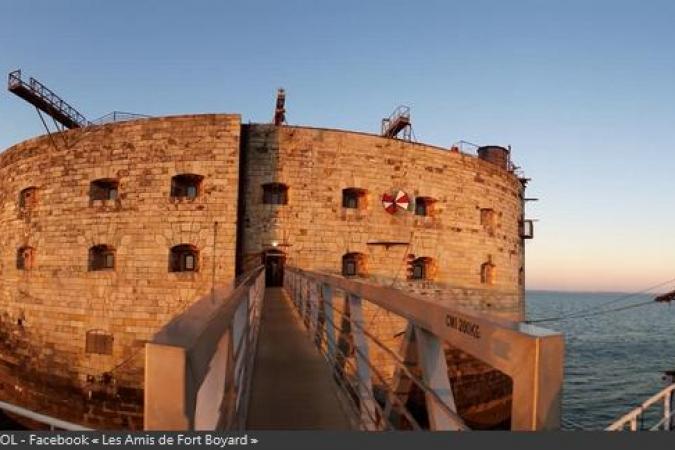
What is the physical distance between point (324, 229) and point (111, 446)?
36.8 ft

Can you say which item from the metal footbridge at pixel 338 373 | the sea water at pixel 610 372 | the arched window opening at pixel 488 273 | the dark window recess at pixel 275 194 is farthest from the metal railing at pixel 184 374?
the arched window opening at pixel 488 273

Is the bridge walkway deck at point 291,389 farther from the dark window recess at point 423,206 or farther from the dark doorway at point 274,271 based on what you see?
the dark window recess at point 423,206

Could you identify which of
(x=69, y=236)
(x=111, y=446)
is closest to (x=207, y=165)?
(x=69, y=236)

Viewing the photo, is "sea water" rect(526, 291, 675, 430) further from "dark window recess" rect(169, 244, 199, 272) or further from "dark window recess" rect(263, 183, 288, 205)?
"dark window recess" rect(169, 244, 199, 272)

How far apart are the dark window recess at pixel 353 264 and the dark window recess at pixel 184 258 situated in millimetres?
4606

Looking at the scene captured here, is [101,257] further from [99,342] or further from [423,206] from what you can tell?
[423,206]

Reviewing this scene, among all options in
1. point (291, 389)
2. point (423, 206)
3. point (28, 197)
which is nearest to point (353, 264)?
point (423, 206)

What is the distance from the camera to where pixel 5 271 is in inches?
578

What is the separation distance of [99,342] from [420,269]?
10218 millimetres

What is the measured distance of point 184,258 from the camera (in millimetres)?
12789

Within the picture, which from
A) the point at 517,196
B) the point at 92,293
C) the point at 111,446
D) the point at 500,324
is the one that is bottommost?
the point at 92,293

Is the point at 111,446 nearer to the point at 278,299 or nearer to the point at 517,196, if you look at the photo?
the point at 278,299

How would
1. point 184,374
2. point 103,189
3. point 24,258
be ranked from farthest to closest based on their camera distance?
point 24,258
point 103,189
point 184,374

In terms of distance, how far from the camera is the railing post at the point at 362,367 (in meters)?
2.90
